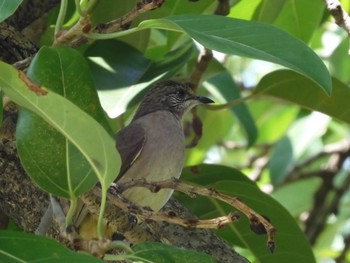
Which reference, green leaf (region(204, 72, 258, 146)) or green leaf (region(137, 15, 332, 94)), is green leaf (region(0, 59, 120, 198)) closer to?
green leaf (region(137, 15, 332, 94))

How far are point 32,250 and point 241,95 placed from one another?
339cm

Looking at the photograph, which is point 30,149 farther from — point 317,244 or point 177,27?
point 317,244

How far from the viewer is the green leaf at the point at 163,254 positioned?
109 inches

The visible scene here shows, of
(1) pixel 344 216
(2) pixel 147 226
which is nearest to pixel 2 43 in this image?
(2) pixel 147 226

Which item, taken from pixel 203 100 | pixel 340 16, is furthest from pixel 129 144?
pixel 340 16

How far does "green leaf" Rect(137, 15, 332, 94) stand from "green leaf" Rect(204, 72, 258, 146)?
2.24 m

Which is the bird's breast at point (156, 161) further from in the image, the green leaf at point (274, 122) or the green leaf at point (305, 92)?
the green leaf at point (274, 122)

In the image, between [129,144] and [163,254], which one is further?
[129,144]

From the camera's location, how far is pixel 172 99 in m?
5.91

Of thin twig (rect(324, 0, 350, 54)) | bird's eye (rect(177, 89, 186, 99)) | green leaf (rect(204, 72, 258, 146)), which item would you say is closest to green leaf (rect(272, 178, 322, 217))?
green leaf (rect(204, 72, 258, 146))

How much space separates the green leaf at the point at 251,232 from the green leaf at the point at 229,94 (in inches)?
33.9

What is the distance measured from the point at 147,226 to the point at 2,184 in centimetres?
83

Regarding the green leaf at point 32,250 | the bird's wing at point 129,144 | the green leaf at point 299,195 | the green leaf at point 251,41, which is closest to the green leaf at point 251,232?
the bird's wing at point 129,144

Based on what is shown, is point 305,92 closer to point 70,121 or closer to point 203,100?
point 203,100
